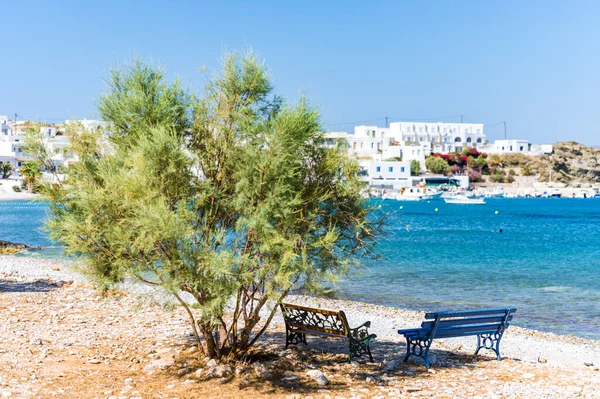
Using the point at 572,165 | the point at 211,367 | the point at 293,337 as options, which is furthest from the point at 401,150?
the point at 211,367

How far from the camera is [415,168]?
514 ft

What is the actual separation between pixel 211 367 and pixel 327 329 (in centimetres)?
211

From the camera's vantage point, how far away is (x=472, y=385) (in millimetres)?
9438

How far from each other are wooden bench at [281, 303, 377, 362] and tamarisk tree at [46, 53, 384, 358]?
1.23 m

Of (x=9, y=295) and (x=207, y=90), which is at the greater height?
(x=207, y=90)

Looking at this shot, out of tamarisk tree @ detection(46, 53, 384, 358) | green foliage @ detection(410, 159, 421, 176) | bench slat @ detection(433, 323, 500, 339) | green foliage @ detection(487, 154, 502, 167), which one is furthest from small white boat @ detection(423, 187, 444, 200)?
tamarisk tree @ detection(46, 53, 384, 358)

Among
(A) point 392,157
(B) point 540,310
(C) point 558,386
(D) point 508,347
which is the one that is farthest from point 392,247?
(A) point 392,157

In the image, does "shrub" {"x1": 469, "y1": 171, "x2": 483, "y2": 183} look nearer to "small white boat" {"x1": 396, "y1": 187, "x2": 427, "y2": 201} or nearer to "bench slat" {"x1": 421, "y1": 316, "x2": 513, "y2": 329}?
"small white boat" {"x1": 396, "y1": 187, "x2": 427, "y2": 201}

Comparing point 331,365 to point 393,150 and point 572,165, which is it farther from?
point 572,165

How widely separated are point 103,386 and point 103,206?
2.42 meters

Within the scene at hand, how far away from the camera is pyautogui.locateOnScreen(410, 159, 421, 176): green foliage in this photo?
156750 millimetres

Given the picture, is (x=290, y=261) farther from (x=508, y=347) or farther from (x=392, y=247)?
(x=392, y=247)

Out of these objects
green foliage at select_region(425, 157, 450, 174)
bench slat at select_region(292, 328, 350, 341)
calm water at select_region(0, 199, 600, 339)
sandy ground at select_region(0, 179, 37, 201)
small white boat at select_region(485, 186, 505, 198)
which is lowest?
calm water at select_region(0, 199, 600, 339)

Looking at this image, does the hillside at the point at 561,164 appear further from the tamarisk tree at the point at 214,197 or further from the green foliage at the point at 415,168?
the tamarisk tree at the point at 214,197
